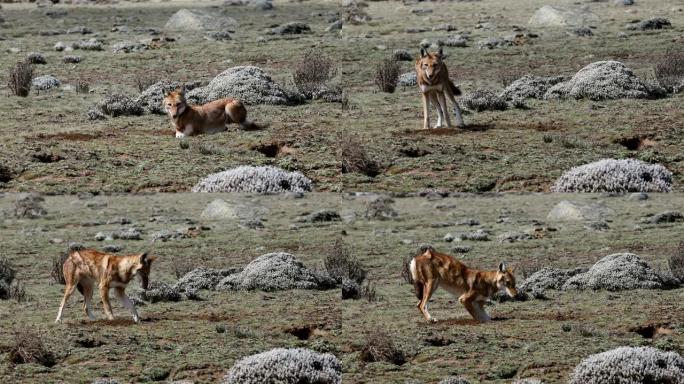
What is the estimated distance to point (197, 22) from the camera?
58500 mm

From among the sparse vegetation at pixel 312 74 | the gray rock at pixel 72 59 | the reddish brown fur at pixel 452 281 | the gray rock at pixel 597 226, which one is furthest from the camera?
the gray rock at pixel 72 59

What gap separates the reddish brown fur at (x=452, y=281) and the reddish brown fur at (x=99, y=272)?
4268 mm

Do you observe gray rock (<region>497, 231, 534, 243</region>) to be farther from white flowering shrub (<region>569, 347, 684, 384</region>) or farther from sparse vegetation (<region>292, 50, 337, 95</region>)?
white flowering shrub (<region>569, 347, 684, 384</region>)

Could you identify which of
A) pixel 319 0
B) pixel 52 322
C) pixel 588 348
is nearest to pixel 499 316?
pixel 588 348

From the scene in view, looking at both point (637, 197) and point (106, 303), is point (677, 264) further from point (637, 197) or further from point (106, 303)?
point (637, 197)

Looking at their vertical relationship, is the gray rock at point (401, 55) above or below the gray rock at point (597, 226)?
above

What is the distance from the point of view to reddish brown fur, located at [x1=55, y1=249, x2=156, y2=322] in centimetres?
2425

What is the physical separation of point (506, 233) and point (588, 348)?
15.6 m

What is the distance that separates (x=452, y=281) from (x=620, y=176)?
755 centimetres

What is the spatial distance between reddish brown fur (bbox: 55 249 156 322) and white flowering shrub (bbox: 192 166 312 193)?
5396 mm

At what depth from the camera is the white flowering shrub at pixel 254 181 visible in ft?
98.2

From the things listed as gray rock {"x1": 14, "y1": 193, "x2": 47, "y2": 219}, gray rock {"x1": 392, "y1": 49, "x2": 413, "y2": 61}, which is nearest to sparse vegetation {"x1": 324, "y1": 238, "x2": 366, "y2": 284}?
gray rock {"x1": 14, "y1": 193, "x2": 47, "y2": 219}

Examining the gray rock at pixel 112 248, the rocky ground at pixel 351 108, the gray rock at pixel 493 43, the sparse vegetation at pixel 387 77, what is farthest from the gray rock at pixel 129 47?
the gray rock at pixel 112 248

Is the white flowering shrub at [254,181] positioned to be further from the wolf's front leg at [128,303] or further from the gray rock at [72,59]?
the gray rock at [72,59]
